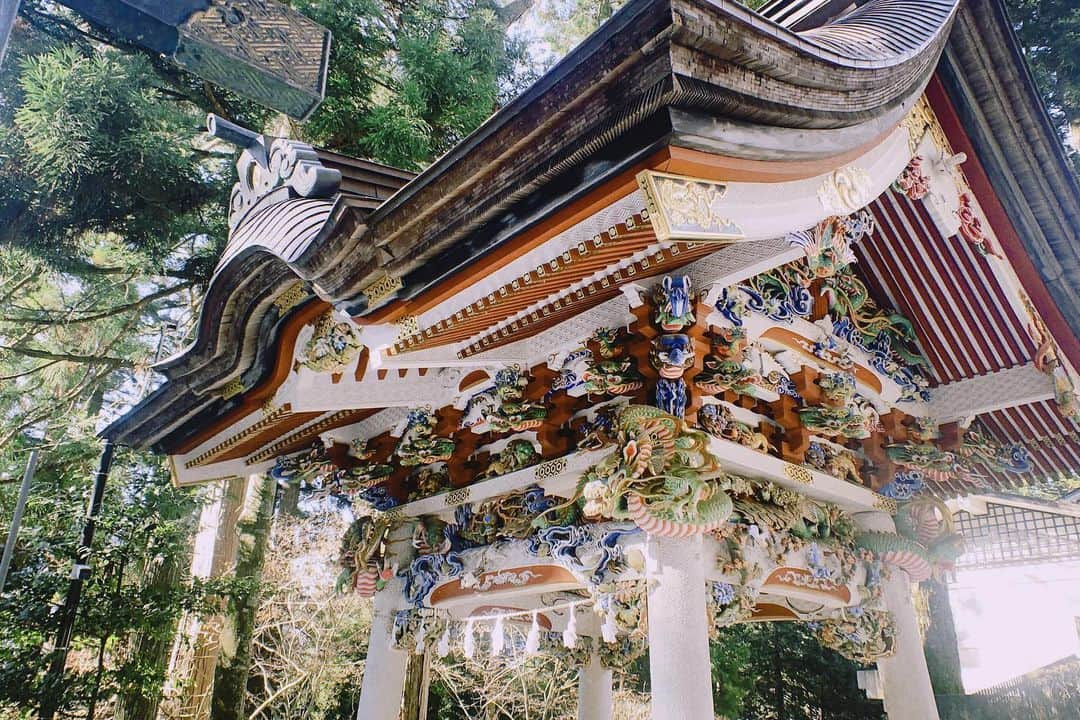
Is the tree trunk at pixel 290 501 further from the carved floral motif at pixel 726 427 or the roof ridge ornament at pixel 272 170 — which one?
the carved floral motif at pixel 726 427

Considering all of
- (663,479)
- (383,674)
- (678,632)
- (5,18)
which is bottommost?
(383,674)

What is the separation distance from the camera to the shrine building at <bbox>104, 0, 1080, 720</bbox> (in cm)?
230

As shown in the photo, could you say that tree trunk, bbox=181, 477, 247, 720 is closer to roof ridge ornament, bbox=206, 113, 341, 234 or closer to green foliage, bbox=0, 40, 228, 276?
green foliage, bbox=0, 40, 228, 276

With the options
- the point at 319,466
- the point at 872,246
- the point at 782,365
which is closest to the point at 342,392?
the point at 319,466

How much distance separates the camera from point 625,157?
6.99 feet

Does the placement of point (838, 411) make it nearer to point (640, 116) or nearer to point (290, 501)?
point (640, 116)

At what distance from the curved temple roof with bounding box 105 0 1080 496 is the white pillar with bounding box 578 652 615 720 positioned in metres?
4.26

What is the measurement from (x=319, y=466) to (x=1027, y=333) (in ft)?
17.1

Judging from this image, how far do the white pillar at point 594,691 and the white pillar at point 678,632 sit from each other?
3719mm

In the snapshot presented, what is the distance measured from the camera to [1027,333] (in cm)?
442

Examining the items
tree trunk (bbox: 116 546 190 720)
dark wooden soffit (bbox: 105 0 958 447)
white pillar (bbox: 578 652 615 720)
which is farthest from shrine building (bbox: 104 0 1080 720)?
tree trunk (bbox: 116 546 190 720)

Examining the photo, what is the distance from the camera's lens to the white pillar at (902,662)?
4.64 m

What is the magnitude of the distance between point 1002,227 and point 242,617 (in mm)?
9277

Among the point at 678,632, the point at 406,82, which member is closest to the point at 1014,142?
the point at 678,632
